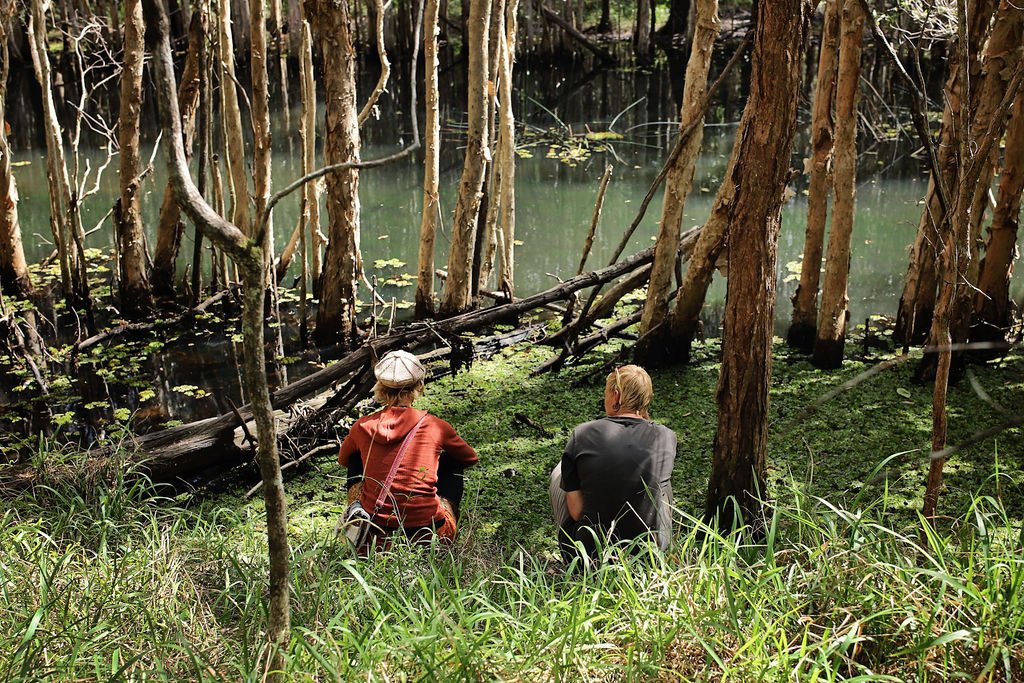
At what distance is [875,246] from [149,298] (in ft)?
22.4

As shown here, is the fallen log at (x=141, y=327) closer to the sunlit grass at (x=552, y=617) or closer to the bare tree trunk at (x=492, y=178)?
the bare tree trunk at (x=492, y=178)

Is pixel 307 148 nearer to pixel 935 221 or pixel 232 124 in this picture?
pixel 232 124

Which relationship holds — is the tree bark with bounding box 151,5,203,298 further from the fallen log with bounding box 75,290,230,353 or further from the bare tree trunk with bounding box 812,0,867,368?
the bare tree trunk with bounding box 812,0,867,368

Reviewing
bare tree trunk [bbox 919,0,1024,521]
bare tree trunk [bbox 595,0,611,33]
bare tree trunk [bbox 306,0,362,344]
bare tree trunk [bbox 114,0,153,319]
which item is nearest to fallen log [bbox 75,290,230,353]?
bare tree trunk [bbox 114,0,153,319]

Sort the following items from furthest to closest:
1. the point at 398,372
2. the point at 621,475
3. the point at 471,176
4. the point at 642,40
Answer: the point at 642,40 → the point at 471,176 → the point at 398,372 → the point at 621,475

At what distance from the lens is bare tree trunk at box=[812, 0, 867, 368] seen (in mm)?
5383

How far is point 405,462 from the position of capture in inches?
142

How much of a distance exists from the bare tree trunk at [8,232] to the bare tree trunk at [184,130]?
102 cm

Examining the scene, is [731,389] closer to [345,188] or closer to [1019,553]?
[1019,553]

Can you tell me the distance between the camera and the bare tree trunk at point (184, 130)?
6.98m

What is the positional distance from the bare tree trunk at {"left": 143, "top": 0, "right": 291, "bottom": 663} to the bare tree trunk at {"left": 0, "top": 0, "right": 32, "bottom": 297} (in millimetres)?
5333

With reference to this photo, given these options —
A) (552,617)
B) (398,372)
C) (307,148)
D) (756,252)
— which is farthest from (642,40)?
(552,617)

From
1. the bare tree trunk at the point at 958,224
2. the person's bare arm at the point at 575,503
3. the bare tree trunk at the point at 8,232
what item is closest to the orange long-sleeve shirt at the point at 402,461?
the person's bare arm at the point at 575,503

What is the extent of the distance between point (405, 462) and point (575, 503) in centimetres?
68
